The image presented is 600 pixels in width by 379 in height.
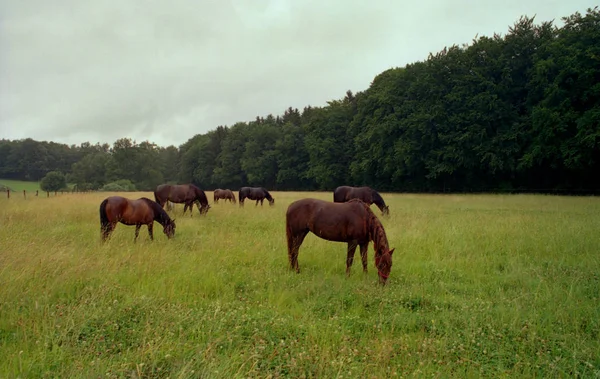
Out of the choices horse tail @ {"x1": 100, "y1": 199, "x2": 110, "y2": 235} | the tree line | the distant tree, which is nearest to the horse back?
horse tail @ {"x1": 100, "y1": 199, "x2": 110, "y2": 235}

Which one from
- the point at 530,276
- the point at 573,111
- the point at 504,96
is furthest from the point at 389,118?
the point at 530,276

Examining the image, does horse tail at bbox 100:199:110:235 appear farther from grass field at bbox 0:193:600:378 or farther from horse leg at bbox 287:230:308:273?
horse leg at bbox 287:230:308:273

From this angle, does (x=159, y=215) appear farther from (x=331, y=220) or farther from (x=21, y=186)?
(x=21, y=186)

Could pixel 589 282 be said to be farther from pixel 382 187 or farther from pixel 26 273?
pixel 382 187

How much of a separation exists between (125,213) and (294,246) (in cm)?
529

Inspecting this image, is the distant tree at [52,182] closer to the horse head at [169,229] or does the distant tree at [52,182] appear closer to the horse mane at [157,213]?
the horse mane at [157,213]

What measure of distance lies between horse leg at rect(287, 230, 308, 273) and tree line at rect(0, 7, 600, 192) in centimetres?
2686

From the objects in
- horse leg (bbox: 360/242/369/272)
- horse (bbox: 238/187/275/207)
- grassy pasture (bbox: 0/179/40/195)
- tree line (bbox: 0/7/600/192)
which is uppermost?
tree line (bbox: 0/7/600/192)

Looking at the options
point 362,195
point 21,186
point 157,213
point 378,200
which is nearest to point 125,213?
point 157,213

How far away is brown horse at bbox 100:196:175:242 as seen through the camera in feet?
28.5

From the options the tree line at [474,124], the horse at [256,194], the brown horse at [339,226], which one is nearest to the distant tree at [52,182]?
the tree line at [474,124]

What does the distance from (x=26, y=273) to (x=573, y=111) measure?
34.4 meters

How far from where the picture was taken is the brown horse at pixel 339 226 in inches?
252

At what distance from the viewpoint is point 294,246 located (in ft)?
22.8
